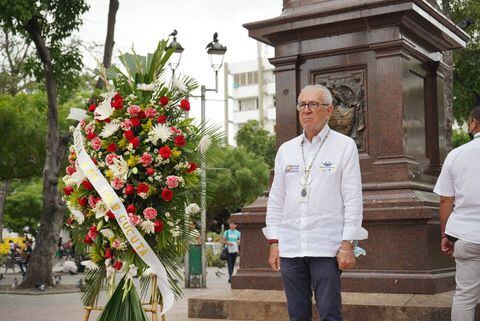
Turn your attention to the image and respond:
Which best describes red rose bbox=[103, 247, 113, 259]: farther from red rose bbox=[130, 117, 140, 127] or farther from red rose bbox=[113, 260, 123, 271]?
red rose bbox=[130, 117, 140, 127]

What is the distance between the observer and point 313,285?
5488 millimetres

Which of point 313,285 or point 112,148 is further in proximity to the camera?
point 112,148

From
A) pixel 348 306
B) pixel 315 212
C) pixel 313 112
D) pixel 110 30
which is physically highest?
pixel 110 30

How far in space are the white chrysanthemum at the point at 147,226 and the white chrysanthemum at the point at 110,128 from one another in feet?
2.64

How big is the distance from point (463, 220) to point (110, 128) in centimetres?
297

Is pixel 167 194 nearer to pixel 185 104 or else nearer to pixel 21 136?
pixel 185 104

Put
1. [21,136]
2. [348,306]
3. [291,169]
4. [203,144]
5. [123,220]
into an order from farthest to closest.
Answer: [21,136] → [348,306] → [203,144] → [123,220] → [291,169]

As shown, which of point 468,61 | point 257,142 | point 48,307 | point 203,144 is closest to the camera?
point 203,144

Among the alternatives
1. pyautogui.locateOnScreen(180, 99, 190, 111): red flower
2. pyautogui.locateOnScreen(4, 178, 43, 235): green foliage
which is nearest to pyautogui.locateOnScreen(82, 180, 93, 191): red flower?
pyautogui.locateOnScreen(180, 99, 190, 111): red flower

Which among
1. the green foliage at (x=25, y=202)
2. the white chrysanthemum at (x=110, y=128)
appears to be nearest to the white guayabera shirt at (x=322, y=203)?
the white chrysanthemum at (x=110, y=128)

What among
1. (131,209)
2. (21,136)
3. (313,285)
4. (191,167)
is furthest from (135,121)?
(21,136)

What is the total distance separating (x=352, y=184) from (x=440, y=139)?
4.94m

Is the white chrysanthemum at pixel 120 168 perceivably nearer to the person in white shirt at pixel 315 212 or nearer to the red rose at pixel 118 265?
the red rose at pixel 118 265

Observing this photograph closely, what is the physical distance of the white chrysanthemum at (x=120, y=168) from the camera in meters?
6.67
